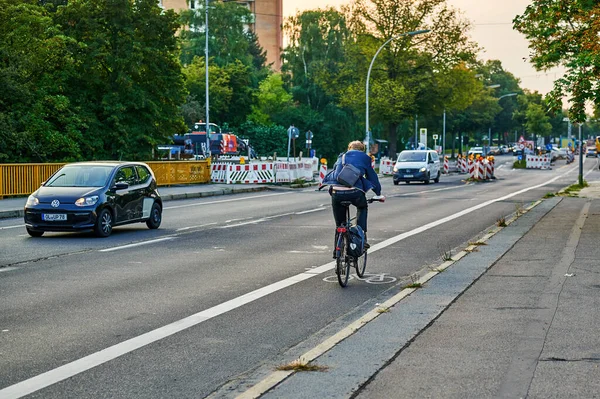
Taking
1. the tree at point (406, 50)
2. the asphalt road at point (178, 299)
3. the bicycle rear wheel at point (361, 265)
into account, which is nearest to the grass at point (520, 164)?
the tree at point (406, 50)

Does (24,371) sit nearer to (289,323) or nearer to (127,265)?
(289,323)

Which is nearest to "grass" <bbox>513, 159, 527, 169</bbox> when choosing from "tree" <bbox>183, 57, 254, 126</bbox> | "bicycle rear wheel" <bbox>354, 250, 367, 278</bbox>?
"tree" <bbox>183, 57, 254, 126</bbox>

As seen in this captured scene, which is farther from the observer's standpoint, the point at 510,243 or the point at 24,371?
the point at 510,243

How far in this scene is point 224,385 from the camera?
6145 millimetres

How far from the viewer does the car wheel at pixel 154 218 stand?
19.7m

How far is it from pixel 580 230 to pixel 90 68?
97.5 ft

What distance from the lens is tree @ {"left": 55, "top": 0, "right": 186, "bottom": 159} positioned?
4275 centimetres

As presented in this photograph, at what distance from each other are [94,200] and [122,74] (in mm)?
26089

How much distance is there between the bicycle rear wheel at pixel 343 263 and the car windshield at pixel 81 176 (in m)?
8.40

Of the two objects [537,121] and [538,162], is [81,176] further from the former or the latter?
[537,121]

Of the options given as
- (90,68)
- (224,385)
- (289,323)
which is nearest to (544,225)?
(289,323)

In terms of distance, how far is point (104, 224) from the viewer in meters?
17.8

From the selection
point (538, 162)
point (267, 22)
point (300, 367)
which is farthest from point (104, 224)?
point (267, 22)

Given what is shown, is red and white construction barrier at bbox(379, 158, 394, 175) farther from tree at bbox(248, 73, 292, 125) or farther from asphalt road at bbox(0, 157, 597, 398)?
asphalt road at bbox(0, 157, 597, 398)
